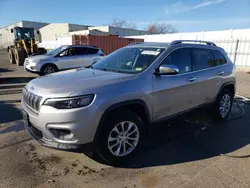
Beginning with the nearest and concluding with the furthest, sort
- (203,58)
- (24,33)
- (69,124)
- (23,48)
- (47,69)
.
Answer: (69,124) < (203,58) < (47,69) < (23,48) < (24,33)

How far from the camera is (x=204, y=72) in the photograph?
4.65m

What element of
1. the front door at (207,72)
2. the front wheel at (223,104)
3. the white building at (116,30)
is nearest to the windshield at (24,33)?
the front door at (207,72)

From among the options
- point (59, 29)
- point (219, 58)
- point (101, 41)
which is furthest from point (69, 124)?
point (59, 29)

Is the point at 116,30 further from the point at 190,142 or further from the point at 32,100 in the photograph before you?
the point at 32,100

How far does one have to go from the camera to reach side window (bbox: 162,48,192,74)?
13.2ft

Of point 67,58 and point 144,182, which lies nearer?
point 144,182

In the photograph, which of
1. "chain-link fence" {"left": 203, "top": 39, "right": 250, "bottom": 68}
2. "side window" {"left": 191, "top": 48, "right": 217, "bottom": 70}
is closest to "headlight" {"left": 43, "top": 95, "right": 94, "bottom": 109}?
"side window" {"left": 191, "top": 48, "right": 217, "bottom": 70}

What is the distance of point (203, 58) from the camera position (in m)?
4.80

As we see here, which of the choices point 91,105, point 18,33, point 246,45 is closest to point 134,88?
point 91,105

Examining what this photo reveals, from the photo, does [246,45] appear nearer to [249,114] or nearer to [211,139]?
[249,114]

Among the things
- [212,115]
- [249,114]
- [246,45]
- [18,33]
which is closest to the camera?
[212,115]

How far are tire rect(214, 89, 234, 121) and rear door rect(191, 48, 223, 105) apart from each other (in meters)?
0.31

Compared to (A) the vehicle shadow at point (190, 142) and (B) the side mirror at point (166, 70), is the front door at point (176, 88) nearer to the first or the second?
(B) the side mirror at point (166, 70)

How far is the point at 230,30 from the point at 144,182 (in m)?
18.0
